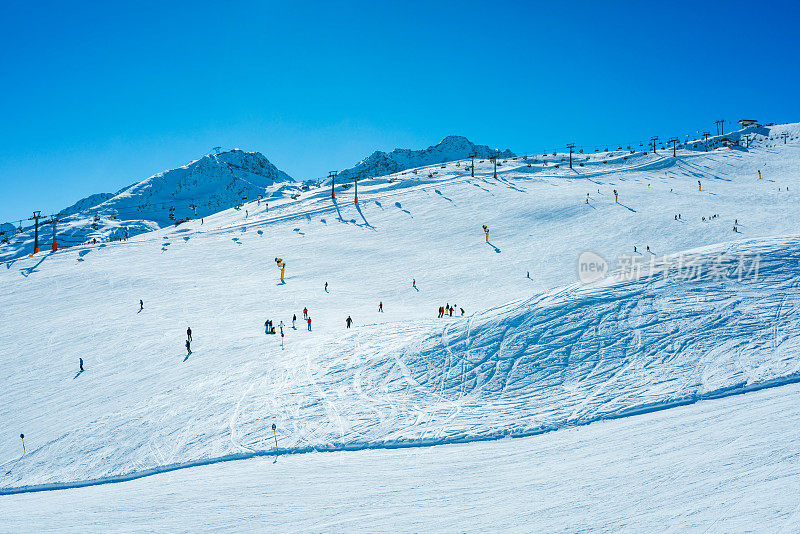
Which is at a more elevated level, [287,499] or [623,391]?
[623,391]

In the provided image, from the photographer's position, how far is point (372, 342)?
21.3 m

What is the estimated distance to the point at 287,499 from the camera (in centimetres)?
1174

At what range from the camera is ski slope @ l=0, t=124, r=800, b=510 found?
49.4 feet

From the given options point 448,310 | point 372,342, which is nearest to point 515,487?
point 372,342

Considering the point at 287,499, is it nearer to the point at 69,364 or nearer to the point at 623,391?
the point at 623,391

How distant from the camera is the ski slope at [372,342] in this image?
15.1 meters

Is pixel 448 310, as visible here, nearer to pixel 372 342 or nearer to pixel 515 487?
pixel 372 342

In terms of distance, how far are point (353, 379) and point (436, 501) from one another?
7833 mm

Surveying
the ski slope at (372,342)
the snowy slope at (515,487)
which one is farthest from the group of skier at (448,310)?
the snowy slope at (515,487)

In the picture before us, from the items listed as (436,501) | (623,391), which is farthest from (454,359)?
(436,501)

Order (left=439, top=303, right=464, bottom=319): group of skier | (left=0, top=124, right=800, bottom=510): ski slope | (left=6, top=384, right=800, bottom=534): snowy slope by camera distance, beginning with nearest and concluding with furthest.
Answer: (left=6, top=384, right=800, bottom=534): snowy slope
(left=0, top=124, right=800, bottom=510): ski slope
(left=439, top=303, right=464, bottom=319): group of skier

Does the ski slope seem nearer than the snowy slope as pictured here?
No

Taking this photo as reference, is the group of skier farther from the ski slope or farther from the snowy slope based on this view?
the snowy slope

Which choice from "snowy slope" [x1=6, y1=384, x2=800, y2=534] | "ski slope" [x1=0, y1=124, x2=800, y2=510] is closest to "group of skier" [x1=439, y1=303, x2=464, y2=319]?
"ski slope" [x1=0, y1=124, x2=800, y2=510]
